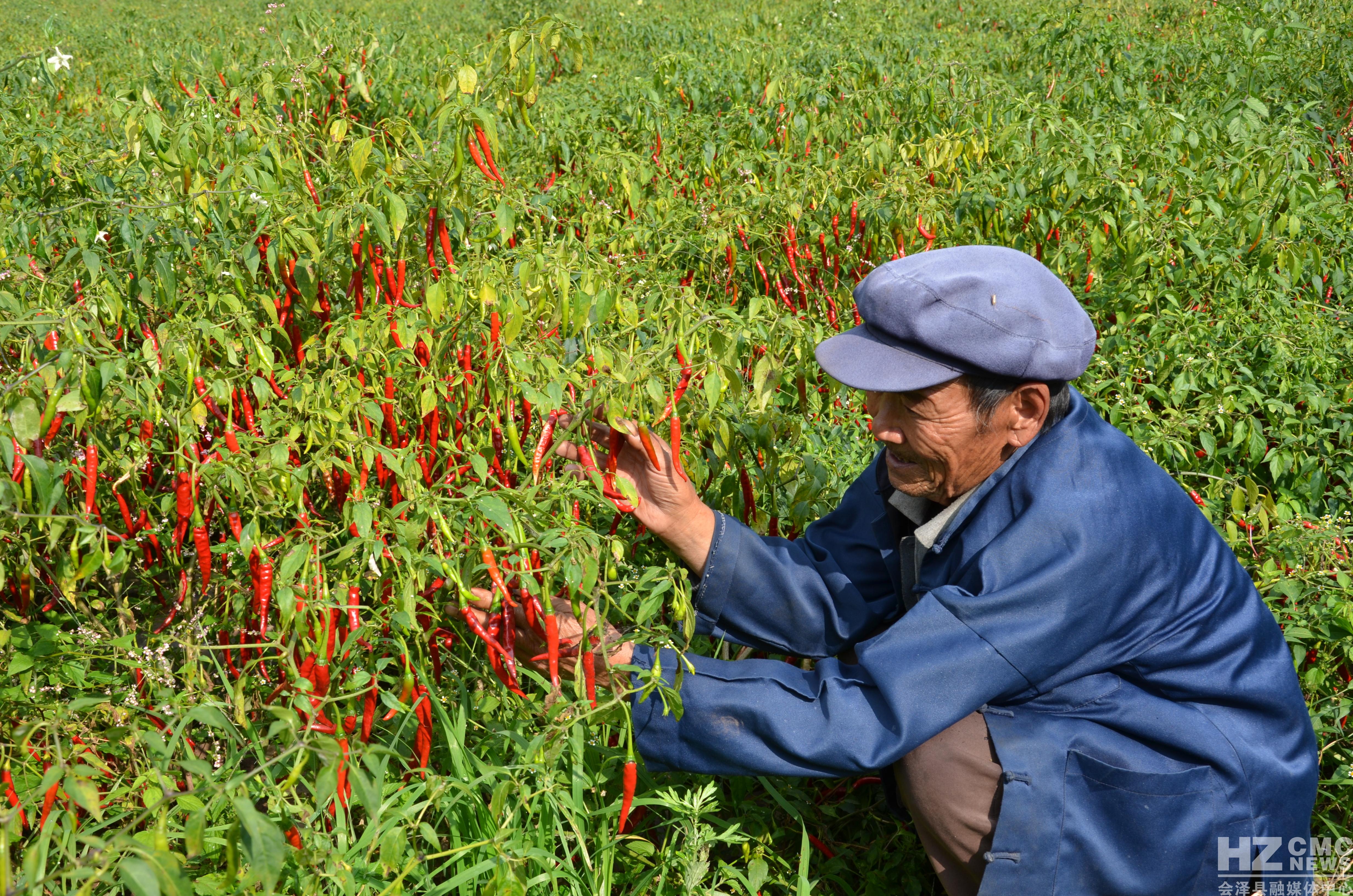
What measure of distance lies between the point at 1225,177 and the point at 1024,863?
2528 millimetres

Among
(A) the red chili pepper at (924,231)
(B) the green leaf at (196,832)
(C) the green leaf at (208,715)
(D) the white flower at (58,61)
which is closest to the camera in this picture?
(B) the green leaf at (196,832)

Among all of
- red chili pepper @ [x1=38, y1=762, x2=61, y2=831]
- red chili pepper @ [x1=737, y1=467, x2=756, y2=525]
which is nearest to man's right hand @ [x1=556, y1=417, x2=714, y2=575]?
red chili pepper @ [x1=737, y1=467, x2=756, y2=525]

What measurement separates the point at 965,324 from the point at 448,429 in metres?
0.99

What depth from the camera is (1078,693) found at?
5.52 feet

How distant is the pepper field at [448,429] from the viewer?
4.99ft

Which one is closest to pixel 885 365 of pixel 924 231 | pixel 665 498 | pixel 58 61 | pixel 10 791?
pixel 665 498

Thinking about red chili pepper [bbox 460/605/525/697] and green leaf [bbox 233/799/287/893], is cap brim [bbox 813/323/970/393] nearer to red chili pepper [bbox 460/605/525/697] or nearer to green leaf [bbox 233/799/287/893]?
red chili pepper [bbox 460/605/525/697]

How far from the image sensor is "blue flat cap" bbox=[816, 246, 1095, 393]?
5.24ft

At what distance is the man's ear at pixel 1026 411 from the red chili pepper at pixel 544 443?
28.2 inches

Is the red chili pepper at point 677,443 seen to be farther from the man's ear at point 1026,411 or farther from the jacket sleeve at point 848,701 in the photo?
the man's ear at point 1026,411

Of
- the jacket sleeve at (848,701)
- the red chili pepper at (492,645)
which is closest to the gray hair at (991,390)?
the jacket sleeve at (848,701)

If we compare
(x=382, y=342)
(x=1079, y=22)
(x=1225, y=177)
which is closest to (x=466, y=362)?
(x=382, y=342)

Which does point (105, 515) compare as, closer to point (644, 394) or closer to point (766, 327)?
point (644, 394)

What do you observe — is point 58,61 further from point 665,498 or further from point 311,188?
point 665,498
